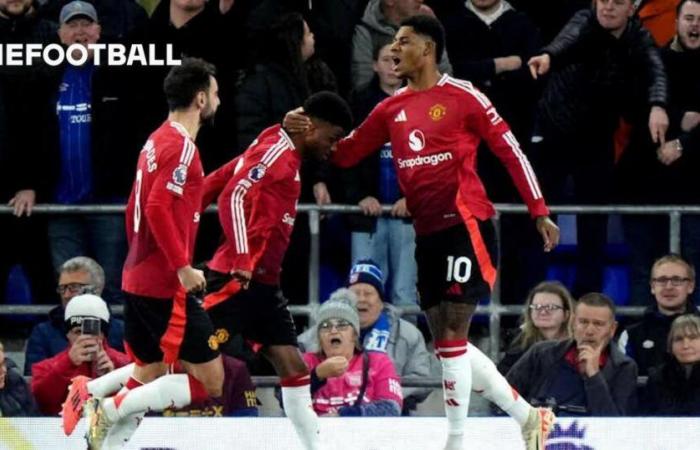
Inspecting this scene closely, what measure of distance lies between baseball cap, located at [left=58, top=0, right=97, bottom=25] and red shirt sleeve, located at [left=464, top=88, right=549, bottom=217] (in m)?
3.79

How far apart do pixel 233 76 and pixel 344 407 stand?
2.70m

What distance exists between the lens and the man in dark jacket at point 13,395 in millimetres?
13859

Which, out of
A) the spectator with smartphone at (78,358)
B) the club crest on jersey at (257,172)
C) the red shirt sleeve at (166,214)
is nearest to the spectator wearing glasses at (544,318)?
the spectator with smartphone at (78,358)

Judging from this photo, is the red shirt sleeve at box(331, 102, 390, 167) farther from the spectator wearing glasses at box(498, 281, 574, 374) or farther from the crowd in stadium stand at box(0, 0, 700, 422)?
the spectator wearing glasses at box(498, 281, 574, 374)

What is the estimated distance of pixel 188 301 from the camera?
1238 centimetres

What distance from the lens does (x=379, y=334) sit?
1498 cm

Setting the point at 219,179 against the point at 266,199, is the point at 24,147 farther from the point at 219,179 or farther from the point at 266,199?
the point at 266,199

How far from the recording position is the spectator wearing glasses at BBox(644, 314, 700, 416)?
14117 mm

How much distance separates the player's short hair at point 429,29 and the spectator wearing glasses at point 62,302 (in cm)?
311

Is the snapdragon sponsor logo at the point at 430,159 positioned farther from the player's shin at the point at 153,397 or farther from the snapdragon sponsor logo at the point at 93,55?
the snapdragon sponsor logo at the point at 93,55

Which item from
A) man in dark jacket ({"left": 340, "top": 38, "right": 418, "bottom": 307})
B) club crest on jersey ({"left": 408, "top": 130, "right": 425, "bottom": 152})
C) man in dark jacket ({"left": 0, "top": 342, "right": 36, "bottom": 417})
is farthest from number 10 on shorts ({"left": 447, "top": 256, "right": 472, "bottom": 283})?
man in dark jacket ({"left": 0, "top": 342, "right": 36, "bottom": 417})

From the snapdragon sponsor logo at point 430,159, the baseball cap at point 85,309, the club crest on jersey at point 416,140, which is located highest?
the club crest on jersey at point 416,140

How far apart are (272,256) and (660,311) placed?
3189 mm

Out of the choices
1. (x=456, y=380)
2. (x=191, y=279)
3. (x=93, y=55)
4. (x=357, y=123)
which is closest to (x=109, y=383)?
(x=191, y=279)
